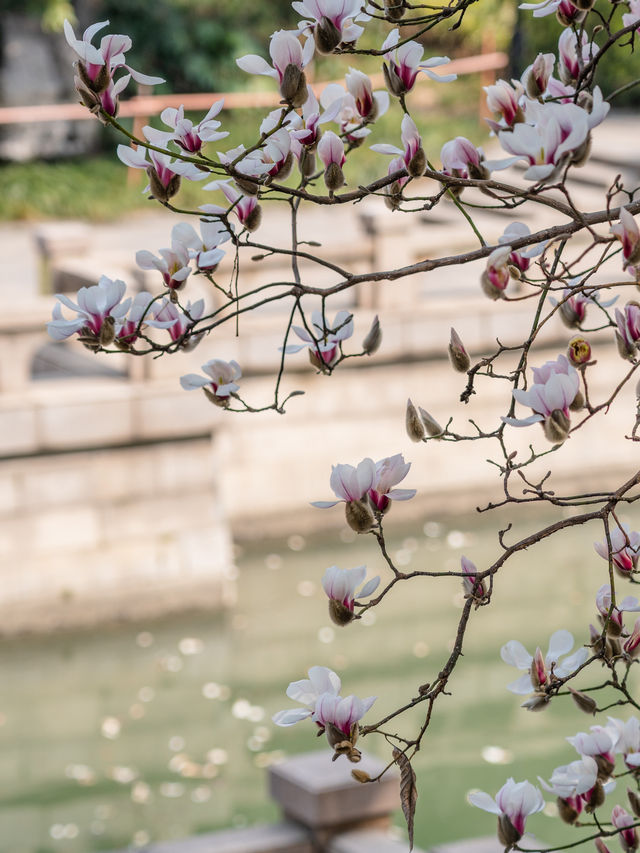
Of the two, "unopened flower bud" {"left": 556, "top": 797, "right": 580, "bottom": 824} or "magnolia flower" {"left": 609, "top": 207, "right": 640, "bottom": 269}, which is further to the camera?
"unopened flower bud" {"left": 556, "top": 797, "right": 580, "bottom": 824}

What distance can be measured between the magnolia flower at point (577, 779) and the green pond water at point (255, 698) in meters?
4.23

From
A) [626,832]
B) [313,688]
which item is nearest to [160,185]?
[313,688]

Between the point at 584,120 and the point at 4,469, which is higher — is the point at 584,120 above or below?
below

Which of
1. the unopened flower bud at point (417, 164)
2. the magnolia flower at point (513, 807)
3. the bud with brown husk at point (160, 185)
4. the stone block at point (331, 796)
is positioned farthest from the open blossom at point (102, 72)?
the stone block at point (331, 796)

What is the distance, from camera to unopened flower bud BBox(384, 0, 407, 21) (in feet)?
6.20

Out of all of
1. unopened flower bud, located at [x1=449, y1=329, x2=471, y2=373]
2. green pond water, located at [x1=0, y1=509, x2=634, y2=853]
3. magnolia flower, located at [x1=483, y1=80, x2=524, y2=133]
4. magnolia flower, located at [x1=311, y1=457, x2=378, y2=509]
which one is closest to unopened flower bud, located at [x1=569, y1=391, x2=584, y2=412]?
unopened flower bud, located at [x1=449, y1=329, x2=471, y2=373]

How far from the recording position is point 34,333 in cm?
786

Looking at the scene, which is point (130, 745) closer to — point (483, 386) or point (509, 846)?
point (483, 386)

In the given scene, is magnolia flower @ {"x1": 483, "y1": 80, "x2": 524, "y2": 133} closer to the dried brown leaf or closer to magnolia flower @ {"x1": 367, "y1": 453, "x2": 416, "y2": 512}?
magnolia flower @ {"x1": 367, "y1": 453, "x2": 416, "y2": 512}

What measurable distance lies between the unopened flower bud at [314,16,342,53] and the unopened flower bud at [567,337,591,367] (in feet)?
1.69

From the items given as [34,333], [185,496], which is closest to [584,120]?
[34,333]

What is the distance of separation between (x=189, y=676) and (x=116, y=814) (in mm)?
1549

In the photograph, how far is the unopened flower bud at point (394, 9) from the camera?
6.20 feet

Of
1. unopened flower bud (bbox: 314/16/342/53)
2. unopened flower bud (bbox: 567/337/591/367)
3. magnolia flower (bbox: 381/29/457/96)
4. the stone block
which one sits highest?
magnolia flower (bbox: 381/29/457/96)
